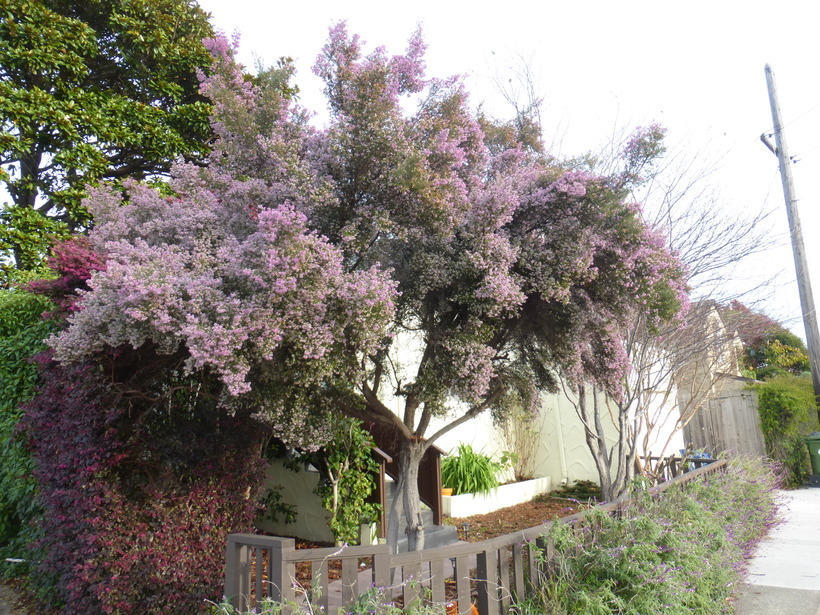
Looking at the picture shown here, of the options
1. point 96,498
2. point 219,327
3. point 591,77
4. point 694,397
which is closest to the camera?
point 219,327

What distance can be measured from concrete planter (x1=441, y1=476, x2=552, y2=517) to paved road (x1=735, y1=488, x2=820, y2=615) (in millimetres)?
3700

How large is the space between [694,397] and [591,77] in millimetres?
4804

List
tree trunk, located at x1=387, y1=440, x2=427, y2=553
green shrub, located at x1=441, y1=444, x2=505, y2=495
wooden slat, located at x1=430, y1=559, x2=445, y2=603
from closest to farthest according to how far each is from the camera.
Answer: wooden slat, located at x1=430, y1=559, x2=445, y2=603 < tree trunk, located at x1=387, y1=440, x2=427, y2=553 < green shrub, located at x1=441, y1=444, x2=505, y2=495

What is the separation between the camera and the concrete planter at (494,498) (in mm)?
8352

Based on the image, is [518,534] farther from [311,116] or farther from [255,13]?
[255,13]

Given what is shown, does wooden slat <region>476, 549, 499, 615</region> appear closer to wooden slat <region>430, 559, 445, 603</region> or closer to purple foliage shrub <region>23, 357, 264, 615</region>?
wooden slat <region>430, 559, 445, 603</region>

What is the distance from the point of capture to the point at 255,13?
556 centimetres

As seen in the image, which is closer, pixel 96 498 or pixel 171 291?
pixel 171 291

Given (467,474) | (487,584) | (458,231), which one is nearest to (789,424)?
(467,474)

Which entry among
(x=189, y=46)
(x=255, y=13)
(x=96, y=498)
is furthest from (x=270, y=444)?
(x=189, y=46)

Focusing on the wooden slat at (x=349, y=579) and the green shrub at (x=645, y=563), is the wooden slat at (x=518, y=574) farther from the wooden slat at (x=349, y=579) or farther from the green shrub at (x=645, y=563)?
the wooden slat at (x=349, y=579)

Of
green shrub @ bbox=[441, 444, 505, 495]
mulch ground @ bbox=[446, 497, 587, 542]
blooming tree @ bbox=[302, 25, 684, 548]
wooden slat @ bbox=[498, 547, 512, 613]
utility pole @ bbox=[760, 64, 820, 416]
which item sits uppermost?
utility pole @ bbox=[760, 64, 820, 416]

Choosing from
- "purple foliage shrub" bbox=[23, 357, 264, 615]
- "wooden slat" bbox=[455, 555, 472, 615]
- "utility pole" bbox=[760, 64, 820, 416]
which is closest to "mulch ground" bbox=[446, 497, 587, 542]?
"purple foliage shrub" bbox=[23, 357, 264, 615]

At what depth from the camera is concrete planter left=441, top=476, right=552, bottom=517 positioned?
329 inches
